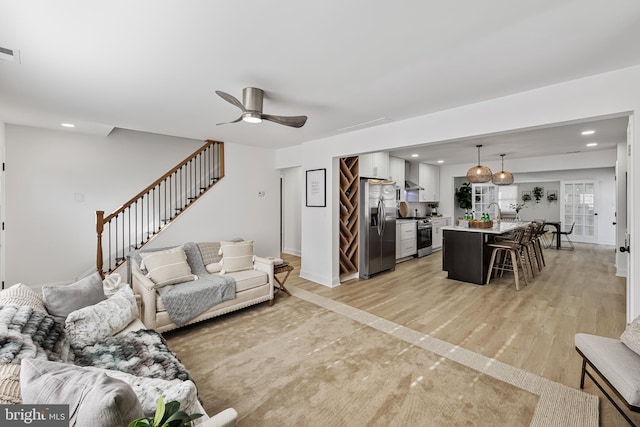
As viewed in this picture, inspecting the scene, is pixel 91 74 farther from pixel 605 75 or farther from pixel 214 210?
pixel 605 75

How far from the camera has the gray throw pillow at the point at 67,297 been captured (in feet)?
6.58

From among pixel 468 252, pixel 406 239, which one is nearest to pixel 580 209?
pixel 406 239

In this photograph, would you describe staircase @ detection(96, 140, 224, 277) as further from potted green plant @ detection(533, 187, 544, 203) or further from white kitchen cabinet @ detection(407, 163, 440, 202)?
potted green plant @ detection(533, 187, 544, 203)

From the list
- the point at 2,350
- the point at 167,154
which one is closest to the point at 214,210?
the point at 167,154

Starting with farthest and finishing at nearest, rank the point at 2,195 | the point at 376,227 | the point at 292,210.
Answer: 1. the point at 292,210
2. the point at 376,227
3. the point at 2,195

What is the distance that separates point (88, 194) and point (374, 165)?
4873 mm

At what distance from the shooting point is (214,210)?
486 cm

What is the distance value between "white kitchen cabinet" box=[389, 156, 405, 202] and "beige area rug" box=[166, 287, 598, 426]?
3.96m

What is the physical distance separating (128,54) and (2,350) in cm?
189

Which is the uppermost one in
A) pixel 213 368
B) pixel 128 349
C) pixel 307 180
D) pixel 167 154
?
pixel 167 154

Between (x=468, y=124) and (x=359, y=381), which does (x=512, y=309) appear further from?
(x=359, y=381)

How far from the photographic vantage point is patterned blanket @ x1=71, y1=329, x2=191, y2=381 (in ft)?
5.44

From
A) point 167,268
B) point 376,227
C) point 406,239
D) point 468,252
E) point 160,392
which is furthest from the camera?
point 406,239

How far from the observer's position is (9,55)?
201 cm
